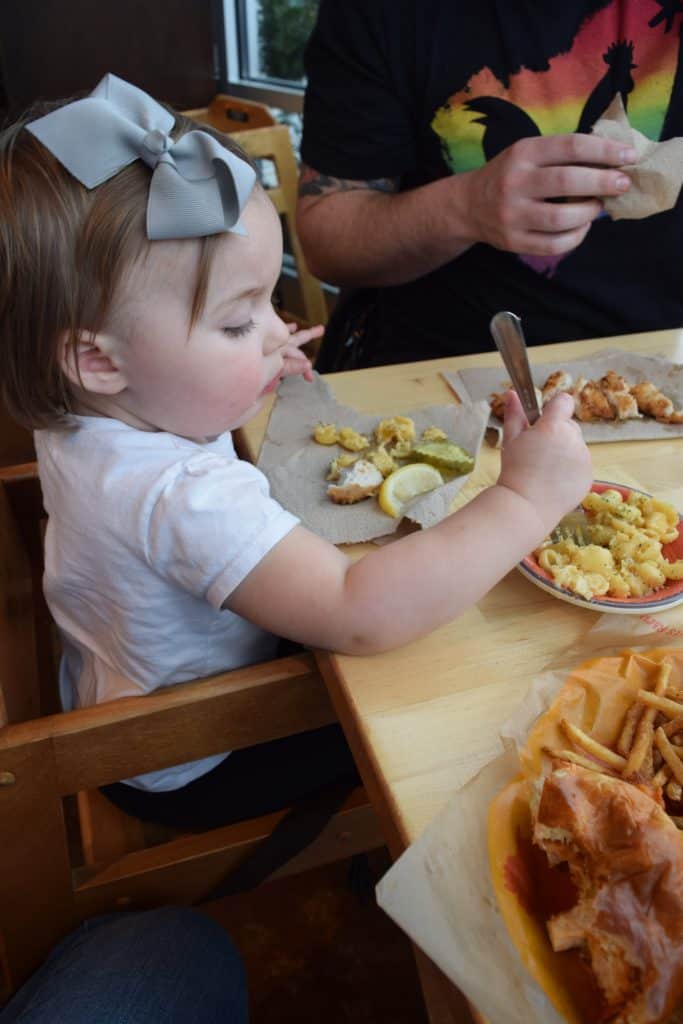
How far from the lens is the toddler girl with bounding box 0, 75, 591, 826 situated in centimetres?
75

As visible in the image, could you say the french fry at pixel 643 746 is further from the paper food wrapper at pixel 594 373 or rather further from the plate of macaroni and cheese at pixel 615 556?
the paper food wrapper at pixel 594 373

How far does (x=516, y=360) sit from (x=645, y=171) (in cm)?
41

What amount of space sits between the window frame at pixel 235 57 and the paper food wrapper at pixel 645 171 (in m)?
2.81

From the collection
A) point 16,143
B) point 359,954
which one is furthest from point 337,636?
point 359,954

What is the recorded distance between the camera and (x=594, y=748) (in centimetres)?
63

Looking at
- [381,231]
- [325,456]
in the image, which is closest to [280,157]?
[381,231]

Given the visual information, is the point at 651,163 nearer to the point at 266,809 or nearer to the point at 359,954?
the point at 266,809

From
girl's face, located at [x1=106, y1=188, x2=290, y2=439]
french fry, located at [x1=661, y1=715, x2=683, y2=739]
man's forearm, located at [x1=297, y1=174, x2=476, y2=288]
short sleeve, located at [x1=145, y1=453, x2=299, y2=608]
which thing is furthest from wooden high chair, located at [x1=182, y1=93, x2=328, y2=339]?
french fry, located at [x1=661, y1=715, x2=683, y2=739]

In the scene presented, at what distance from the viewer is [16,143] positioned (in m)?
0.78

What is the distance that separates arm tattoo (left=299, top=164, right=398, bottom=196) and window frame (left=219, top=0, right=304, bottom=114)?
2322 millimetres

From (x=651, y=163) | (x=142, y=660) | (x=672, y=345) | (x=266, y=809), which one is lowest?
(x=266, y=809)

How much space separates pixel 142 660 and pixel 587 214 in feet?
2.86

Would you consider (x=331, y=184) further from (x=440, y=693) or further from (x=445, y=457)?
(x=440, y=693)

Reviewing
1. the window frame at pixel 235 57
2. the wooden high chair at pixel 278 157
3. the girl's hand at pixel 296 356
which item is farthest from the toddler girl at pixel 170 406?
the window frame at pixel 235 57
